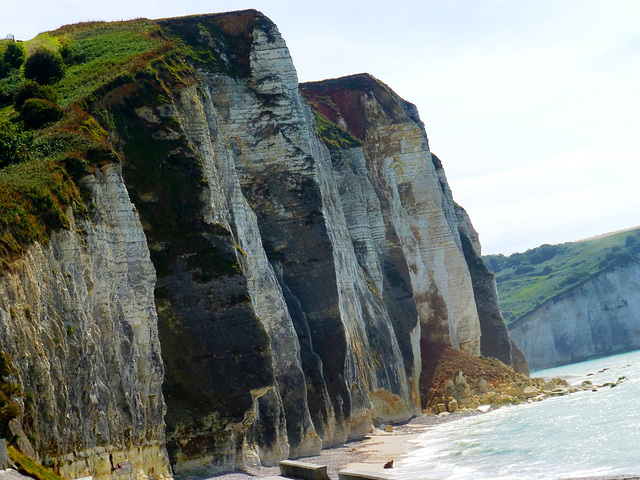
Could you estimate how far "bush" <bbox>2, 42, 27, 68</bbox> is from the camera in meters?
38.2

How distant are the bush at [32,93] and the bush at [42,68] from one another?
3.82 metres

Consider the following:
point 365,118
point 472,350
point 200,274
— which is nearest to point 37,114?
point 200,274

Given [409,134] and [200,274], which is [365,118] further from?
[200,274]

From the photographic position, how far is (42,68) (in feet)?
115

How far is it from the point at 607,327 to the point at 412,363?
230 ft

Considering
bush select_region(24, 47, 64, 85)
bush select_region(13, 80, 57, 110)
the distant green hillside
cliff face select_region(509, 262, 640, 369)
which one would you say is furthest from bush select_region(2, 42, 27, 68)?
the distant green hillside

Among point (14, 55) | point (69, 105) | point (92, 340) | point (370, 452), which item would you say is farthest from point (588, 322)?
point (92, 340)

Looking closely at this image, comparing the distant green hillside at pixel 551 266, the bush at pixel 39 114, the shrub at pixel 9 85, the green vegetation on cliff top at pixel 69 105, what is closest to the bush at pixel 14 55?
the green vegetation on cliff top at pixel 69 105

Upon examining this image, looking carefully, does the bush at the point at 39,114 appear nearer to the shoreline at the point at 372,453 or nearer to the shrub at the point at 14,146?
the shrub at the point at 14,146

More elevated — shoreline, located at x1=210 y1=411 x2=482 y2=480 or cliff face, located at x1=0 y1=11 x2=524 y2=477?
cliff face, located at x1=0 y1=11 x2=524 y2=477

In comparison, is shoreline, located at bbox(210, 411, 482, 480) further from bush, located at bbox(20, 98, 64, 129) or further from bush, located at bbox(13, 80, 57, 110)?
bush, located at bbox(13, 80, 57, 110)

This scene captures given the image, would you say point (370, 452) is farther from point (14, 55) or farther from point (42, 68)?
point (14, 55)

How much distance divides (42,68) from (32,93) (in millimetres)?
4688

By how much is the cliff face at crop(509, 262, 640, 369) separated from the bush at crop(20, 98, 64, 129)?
306 ft
